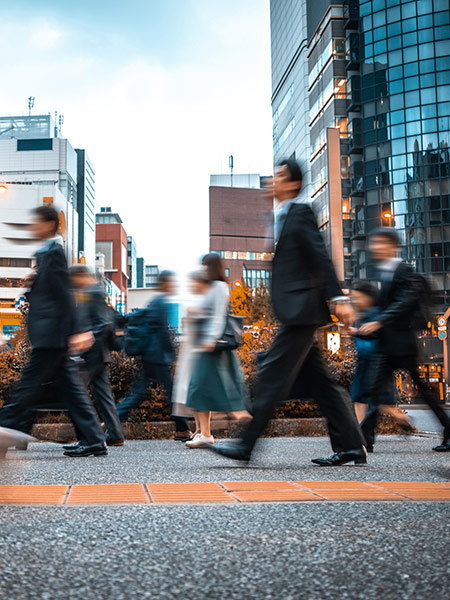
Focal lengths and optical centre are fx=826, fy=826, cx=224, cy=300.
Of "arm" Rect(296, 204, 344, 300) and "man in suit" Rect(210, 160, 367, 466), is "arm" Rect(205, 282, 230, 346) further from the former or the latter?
"arm" Rect(296, 204, 344, 300)

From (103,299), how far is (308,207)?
3.34 meters

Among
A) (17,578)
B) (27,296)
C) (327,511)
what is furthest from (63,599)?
(27,296)

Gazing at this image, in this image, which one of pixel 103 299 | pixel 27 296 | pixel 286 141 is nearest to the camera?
pixel 27 296

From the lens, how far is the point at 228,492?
4152 mm

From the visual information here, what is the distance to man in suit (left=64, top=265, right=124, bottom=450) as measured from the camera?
307 inches

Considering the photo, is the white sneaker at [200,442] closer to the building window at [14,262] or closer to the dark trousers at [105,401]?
the dark trousers at [105,401]

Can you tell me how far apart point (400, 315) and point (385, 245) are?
615 millimetres

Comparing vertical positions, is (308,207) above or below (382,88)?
below

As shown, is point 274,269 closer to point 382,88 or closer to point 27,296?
point 27,296

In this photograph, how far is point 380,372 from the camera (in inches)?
259

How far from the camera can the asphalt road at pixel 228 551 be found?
2.30 meters

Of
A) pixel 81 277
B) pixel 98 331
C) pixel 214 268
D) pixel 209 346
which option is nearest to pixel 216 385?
pixel 209 346

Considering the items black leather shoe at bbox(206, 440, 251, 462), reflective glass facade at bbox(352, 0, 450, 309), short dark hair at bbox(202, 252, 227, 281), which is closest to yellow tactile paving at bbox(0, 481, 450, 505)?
black leather shoe at bbox(206, 440, 251, 462)

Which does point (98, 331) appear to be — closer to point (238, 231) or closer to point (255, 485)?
point (255, 485)
